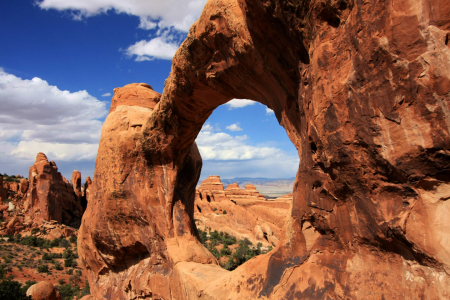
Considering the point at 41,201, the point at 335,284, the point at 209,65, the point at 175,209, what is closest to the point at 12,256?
the point at 41,201

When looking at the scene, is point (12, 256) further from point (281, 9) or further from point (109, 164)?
point (281, 9)

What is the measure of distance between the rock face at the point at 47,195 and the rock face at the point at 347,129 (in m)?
31.3

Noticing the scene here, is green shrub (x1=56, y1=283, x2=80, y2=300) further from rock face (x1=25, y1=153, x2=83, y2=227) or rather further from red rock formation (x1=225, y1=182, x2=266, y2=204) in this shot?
red rock formation (x1=225, y1=182, x2=266, y2=204)

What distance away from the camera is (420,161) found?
2.02m

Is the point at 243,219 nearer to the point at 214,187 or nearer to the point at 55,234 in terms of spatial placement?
the point at 55,234

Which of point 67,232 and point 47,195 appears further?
point 47,195

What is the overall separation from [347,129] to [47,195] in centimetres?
3499

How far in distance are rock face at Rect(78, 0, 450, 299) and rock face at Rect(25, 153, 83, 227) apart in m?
31.3

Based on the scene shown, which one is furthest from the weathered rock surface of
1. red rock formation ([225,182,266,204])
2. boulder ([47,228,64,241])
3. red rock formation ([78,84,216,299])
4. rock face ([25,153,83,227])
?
red rock formation ([225,182,266,204])

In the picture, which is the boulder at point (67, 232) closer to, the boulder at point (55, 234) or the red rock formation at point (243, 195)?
the boulder at point (55, 234)

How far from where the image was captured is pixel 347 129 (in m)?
2.51

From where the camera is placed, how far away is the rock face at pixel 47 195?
100 ft

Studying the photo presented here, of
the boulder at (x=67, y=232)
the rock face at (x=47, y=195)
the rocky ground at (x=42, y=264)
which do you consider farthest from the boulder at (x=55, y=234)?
the rock face at (x=47, y=195)

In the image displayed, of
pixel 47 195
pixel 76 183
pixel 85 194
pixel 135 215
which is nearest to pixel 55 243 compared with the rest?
pixel 47 195
